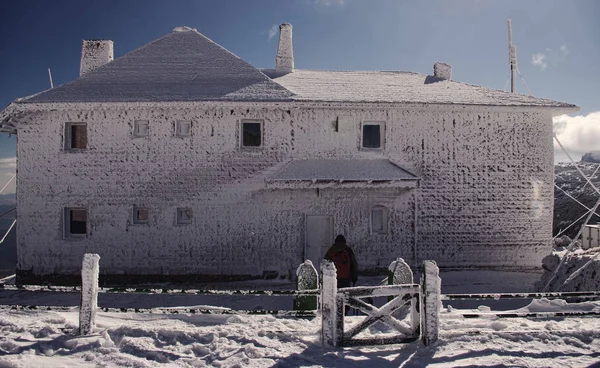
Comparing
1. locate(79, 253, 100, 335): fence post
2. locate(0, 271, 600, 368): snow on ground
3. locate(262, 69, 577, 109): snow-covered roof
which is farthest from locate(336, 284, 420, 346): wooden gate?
locate(262, 69, 577, 109): snow-covered roof

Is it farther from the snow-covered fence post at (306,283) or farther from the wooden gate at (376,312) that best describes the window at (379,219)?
the wooden gate at (376,312)

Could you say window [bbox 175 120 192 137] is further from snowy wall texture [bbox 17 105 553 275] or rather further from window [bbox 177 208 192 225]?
window [bbox 177 208 192 225]

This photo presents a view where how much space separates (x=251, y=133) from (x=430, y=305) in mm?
8108

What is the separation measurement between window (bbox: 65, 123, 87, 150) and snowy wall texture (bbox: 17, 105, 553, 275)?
0.23 m

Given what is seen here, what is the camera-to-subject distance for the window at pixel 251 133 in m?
12.2

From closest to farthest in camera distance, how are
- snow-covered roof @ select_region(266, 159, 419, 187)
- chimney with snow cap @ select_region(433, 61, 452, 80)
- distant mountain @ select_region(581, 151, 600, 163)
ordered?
snow-covered roof @ select_region(266, 159, 419, 187)
chimney with snow cap @ select_region(433, 61, 452, 80)
distant mountain @ select_region(581, 151, 600, 163)

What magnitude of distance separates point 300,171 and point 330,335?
647 centimetres

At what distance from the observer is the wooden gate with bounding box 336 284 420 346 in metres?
5.76

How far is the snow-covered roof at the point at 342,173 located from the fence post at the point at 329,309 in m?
5.60

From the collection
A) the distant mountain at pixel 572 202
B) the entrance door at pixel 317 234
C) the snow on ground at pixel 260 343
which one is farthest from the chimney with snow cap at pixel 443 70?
the distant mountain at pixel 572 202

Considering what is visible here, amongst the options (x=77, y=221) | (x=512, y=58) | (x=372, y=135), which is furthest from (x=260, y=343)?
(x=512, y=58)

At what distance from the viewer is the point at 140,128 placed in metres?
12.2

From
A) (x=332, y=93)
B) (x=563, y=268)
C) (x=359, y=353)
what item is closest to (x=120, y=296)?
(x=359, y=353)

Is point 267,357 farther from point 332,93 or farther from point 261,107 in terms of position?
point 332,93
